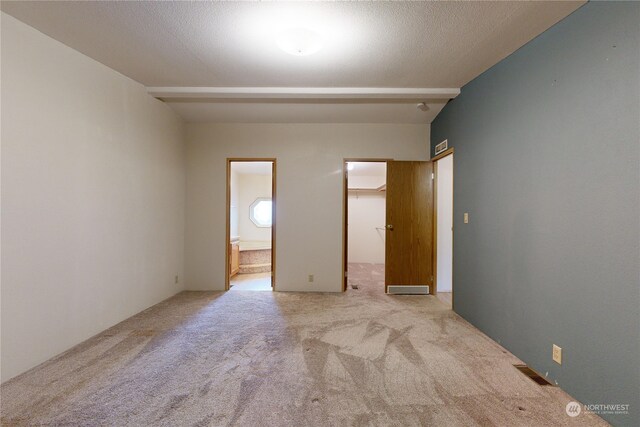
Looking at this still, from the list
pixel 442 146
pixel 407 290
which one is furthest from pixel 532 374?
pixel 442 146

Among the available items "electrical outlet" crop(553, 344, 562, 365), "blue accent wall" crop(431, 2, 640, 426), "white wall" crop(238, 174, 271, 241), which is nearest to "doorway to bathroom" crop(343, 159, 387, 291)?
"white wall" crop(238, 174, 271, 241)

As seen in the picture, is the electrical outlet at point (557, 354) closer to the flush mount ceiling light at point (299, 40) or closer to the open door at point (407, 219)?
the open door at point (407, 219)

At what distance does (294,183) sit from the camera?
4.22 m

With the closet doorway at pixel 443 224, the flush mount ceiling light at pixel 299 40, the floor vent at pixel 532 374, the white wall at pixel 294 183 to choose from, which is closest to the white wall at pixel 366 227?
the closet doorway at pixel 443 224

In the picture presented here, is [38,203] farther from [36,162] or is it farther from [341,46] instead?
[341,46]

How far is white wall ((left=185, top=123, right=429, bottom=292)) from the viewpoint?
4.18 metres

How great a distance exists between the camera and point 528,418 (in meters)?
1.53

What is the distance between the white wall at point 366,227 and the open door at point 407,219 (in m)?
2.71

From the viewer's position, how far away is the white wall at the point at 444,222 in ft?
13.8

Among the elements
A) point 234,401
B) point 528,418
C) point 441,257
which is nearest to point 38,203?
point 234,401

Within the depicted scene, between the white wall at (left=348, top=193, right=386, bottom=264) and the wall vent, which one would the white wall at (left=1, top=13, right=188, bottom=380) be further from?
the white wall at (left=348, top=193, right=386, bottom=264)

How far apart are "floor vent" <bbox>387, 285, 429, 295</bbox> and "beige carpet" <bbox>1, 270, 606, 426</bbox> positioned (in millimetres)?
1095

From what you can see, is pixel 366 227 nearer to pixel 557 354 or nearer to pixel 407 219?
pixel 407 219

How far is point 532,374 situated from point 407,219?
2.44 meters
